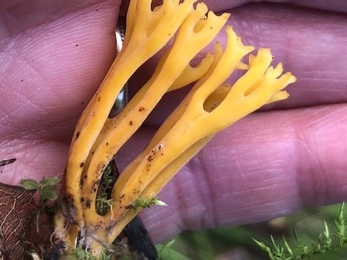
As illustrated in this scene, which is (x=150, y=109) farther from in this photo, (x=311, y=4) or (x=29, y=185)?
(x=311, y=4)

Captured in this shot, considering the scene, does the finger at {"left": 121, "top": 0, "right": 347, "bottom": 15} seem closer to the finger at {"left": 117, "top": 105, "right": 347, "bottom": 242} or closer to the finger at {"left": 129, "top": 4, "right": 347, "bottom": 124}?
the finger at {"left": 129, "top": 4, "right": 347, "bottom": 124}

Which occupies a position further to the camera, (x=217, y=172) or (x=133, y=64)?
(x=217, y=172)

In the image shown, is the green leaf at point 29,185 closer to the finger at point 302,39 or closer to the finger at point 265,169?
the finger at point 265,169

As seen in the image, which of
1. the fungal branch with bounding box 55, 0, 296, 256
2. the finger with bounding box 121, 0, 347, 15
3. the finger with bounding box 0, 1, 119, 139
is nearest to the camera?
the fungal branch with bounding box 55, 0, 296, 256

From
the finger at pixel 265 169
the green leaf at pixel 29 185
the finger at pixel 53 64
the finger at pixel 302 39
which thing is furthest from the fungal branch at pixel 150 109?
the finger at pixel 302 39

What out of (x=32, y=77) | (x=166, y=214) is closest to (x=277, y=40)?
(x=166, y=214)

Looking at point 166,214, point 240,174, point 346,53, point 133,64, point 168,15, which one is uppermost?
point 346,53

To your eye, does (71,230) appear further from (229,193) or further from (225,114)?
(229,193)

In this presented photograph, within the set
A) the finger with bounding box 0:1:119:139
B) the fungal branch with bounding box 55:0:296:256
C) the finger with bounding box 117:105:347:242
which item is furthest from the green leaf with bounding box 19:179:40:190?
the finger with bounding box 117:105:347:242

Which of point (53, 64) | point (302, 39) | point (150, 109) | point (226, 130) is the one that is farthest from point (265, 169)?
point (53, 64)
